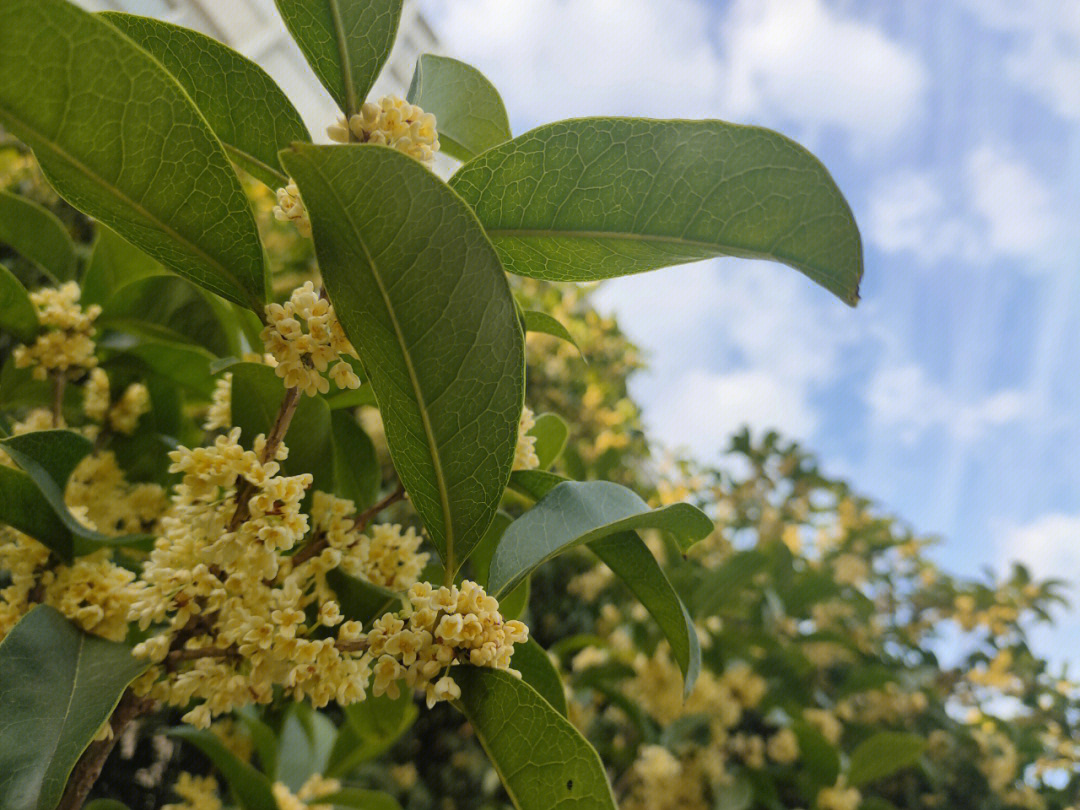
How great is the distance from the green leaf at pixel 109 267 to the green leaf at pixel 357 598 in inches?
23.3

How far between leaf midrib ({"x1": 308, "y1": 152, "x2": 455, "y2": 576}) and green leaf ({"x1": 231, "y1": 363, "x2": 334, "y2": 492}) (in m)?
0.19

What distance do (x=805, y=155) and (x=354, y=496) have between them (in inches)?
24.3

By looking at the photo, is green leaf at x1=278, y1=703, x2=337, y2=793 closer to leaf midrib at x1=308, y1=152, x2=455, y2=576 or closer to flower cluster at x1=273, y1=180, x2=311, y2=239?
leaf midrib at x1=308, y1=152, x2=455, y2=576

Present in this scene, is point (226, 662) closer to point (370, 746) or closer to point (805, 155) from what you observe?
point (805, 155)

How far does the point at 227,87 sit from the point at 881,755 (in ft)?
6.09

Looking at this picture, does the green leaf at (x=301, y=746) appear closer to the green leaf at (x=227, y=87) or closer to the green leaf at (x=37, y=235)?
the green leaf at (x=37, y=235)

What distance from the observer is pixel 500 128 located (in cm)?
81

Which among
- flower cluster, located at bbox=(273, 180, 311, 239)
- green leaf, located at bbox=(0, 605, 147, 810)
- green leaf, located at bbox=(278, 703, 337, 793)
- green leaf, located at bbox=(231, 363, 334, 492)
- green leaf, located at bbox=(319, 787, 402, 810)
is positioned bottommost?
green leaf, located at bbox=(278, 703, 337, 793)

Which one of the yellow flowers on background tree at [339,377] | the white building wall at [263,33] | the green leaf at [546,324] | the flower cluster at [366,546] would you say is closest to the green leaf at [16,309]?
the yellow flowers on background tree at [339,377]

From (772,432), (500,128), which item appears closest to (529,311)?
(500,128)

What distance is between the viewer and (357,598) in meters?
0.72

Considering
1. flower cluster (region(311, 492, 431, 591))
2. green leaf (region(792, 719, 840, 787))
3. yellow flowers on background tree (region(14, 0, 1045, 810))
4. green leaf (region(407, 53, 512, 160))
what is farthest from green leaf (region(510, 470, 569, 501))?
green leaf (region(792, 719, 840, 787))

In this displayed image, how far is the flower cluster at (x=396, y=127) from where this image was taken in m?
0.58

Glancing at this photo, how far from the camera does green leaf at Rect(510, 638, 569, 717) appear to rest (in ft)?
2.49
